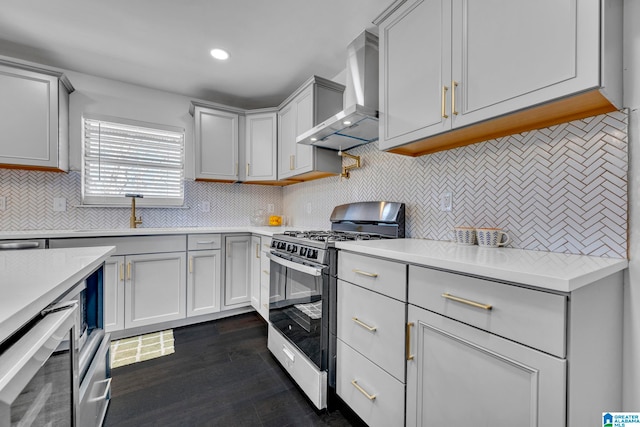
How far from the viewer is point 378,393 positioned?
126cm

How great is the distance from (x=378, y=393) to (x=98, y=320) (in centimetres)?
139

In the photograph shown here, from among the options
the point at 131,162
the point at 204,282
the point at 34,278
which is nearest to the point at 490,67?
the point at 34,278

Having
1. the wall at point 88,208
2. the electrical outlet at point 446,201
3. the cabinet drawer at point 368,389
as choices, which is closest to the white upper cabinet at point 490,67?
the electrical outlet at point 446,201

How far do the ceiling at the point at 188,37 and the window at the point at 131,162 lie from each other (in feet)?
1.66

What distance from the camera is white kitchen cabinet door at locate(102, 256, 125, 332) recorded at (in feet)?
7.43

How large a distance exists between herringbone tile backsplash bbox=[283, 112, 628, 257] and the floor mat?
215 cm

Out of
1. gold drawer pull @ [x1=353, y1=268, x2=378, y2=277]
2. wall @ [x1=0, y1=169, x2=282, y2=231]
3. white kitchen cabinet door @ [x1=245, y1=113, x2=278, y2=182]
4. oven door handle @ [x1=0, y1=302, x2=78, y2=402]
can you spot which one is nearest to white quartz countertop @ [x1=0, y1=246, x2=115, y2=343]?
oven door handle @ [x1=0, y1=302, x2=78, y2=402]

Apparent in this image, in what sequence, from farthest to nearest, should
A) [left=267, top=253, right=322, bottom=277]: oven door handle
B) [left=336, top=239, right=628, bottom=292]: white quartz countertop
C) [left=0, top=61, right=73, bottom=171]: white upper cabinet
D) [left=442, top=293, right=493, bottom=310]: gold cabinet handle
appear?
[left=0, top=61, right=73, bottom=171]: white upper cabinet
[left=267, top=253, right=322, bottom=277]: oven door handle
[left=442, top=293, right=493, bottom=310]: gold cabinet handle
[left=336, top=239, right=628, bottom=292]: white quartz countertop

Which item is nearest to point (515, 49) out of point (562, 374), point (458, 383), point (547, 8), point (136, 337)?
point (547, 8)

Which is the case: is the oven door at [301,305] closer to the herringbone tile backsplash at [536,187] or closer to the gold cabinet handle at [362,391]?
the gold cabinet handle at [362,391]

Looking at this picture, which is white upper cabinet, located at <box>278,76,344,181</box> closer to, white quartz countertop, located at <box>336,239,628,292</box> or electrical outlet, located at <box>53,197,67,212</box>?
white quartz countertop, located at <box>336,239,628,292</box>

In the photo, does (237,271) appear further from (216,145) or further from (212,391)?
(216,145)

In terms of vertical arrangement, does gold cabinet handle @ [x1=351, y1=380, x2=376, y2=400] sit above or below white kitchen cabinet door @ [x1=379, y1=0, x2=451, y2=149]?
→ below

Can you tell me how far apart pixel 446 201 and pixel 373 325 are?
874 mm
